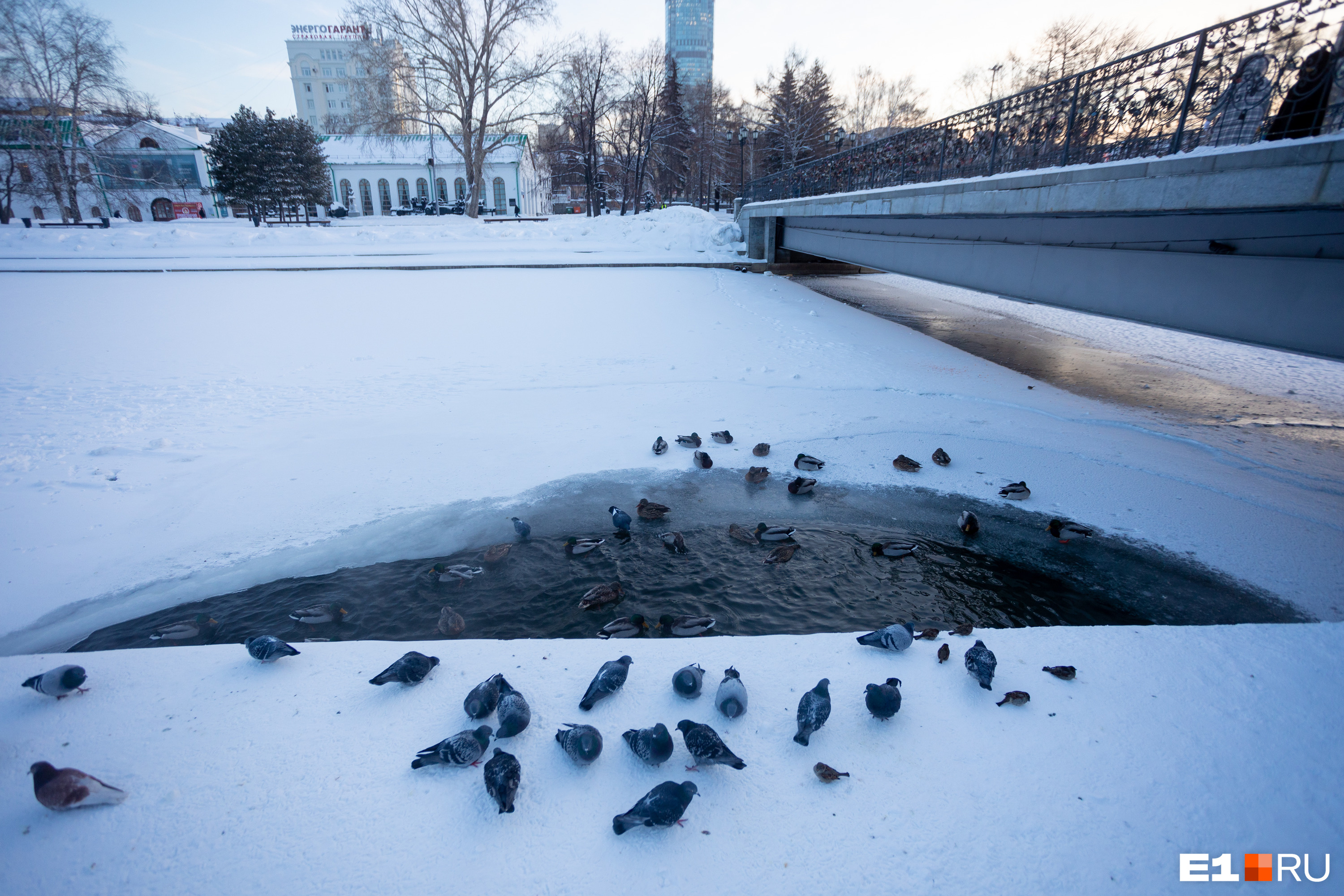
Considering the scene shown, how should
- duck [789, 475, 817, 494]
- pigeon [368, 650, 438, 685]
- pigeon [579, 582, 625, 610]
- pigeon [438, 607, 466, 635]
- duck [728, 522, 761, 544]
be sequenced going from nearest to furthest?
pigeon [368, 650, 438, 685] < pigeon [438, 607, 466, 635] < pigeon [579, 582, 625, 610] < duck [728, 522, 761, 544] < duck [789, 475, 817, 494]

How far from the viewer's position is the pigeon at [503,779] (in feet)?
8.38

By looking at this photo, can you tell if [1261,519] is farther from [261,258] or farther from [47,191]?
[47,191]

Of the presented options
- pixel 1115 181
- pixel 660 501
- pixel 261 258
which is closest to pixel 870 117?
pixel 261 258

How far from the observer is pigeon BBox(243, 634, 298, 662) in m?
3.45

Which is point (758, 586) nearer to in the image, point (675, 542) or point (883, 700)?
point (675, 542)

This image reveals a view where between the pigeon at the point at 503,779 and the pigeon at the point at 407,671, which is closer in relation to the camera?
the pigeon at the point at 503,779

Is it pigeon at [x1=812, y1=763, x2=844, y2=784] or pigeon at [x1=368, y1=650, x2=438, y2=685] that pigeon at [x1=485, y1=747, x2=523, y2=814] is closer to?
pigeon at [x1=368, y1=650, x2=438, y2=685]

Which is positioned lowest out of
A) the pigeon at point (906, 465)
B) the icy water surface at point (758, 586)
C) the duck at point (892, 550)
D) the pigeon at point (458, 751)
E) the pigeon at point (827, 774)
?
the icy water surface at point (758, 586)

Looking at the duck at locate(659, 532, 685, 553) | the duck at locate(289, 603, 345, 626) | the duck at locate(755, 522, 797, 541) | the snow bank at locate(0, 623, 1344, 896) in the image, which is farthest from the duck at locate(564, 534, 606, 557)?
the duck at locate(289, 603, 345, 626)

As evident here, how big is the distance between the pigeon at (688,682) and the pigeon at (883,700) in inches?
35.0

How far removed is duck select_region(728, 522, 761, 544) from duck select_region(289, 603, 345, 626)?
3266 millimetres

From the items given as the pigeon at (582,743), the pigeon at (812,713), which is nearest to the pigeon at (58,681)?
the pigeon at (582,743)

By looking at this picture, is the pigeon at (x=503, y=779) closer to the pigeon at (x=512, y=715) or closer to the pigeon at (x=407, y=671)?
the pigeon at (x=512, y=715)

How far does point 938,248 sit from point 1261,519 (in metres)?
8.27
